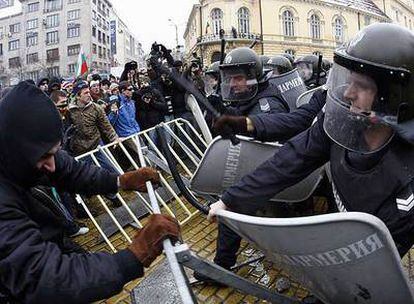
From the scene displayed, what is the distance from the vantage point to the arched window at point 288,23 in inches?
1794

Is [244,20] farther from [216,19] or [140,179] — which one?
[140,179]

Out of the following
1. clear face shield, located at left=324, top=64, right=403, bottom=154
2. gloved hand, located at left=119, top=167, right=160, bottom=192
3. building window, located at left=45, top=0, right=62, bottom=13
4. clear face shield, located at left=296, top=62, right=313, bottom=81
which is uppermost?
building window, located at left=45, top=0, right=62, bottom=13

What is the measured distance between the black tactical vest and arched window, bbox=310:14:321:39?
163 ft

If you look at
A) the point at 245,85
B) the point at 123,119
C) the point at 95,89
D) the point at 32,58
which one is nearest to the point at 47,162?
the point at 245,85

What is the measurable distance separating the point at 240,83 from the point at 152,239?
236cm

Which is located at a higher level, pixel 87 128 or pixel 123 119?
pixel 123 119

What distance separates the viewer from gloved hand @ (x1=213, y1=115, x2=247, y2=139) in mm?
2516

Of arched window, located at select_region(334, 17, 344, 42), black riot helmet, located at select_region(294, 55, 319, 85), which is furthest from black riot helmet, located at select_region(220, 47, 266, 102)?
arched window, located at select_region(334, 17, 344, 42)

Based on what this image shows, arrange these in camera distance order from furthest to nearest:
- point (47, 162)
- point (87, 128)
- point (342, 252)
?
point (87, 128), point (47, 162), point (342, 252)

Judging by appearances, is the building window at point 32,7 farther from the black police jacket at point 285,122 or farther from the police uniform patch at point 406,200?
the police uniform patch at point 406,200

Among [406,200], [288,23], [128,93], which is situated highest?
[288,23]

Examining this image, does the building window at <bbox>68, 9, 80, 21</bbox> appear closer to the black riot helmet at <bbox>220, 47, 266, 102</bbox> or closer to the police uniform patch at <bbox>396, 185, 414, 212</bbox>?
the black riot helmet at <bbox>220, 47, 266, 102</bbox>

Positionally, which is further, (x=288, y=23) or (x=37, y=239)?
(x=288, y=23)

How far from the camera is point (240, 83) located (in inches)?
139
